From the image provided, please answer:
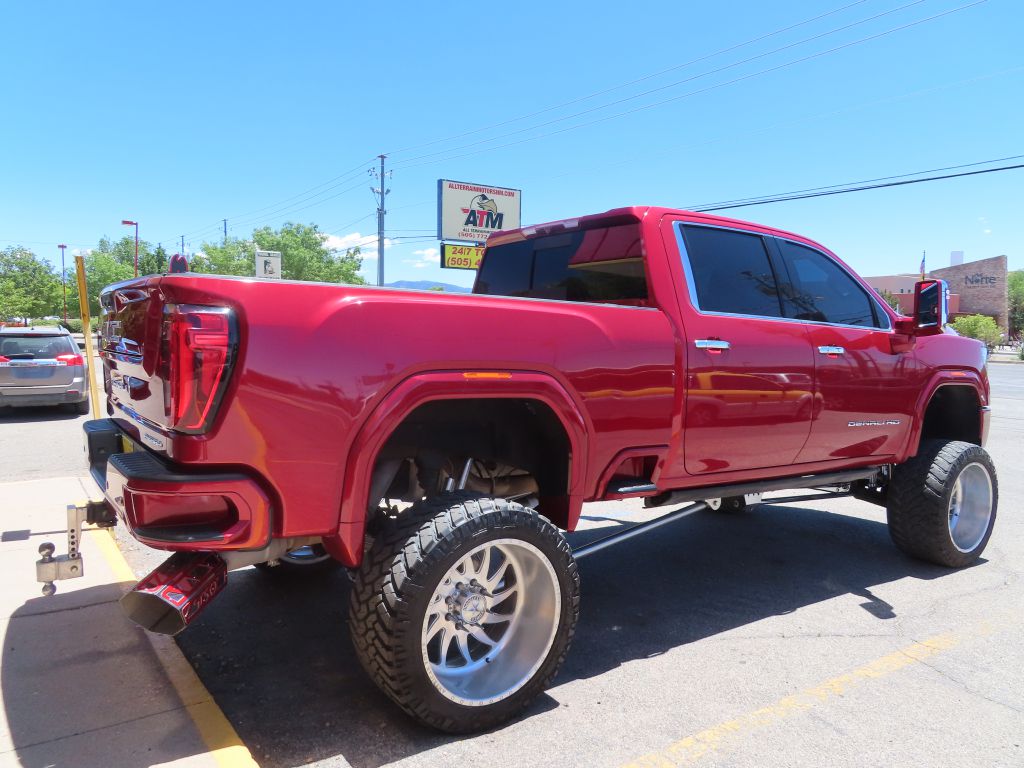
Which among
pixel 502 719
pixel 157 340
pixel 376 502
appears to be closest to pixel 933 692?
pixel 502 719

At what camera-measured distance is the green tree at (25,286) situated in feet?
149

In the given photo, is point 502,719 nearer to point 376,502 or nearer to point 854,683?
point 376,502

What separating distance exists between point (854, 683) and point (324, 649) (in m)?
2.52

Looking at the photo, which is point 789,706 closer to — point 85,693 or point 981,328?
point 85,693

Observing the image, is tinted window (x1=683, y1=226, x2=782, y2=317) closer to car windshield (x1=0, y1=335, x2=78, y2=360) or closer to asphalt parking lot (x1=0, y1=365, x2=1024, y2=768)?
asphalt parking lot (x1=0, y1=365, x2=1024, y2=768)

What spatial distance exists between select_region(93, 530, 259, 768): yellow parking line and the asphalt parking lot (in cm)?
11

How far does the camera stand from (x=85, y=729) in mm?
2576

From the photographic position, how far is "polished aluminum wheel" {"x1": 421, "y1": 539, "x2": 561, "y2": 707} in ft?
9.08

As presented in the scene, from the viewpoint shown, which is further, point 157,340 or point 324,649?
point 324,649

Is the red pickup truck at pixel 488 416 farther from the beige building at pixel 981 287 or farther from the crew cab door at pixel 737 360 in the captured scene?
the beige building at pixel 981 287

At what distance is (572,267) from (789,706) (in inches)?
95.5

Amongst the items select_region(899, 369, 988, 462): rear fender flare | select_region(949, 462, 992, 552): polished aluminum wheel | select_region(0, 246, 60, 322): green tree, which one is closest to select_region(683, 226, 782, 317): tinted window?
select_region(899, 369, 988, 462): rear fender flare

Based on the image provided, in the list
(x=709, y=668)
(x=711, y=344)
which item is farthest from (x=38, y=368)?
(x=709, y=668)

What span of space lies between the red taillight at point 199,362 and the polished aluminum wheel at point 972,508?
4984 mm
